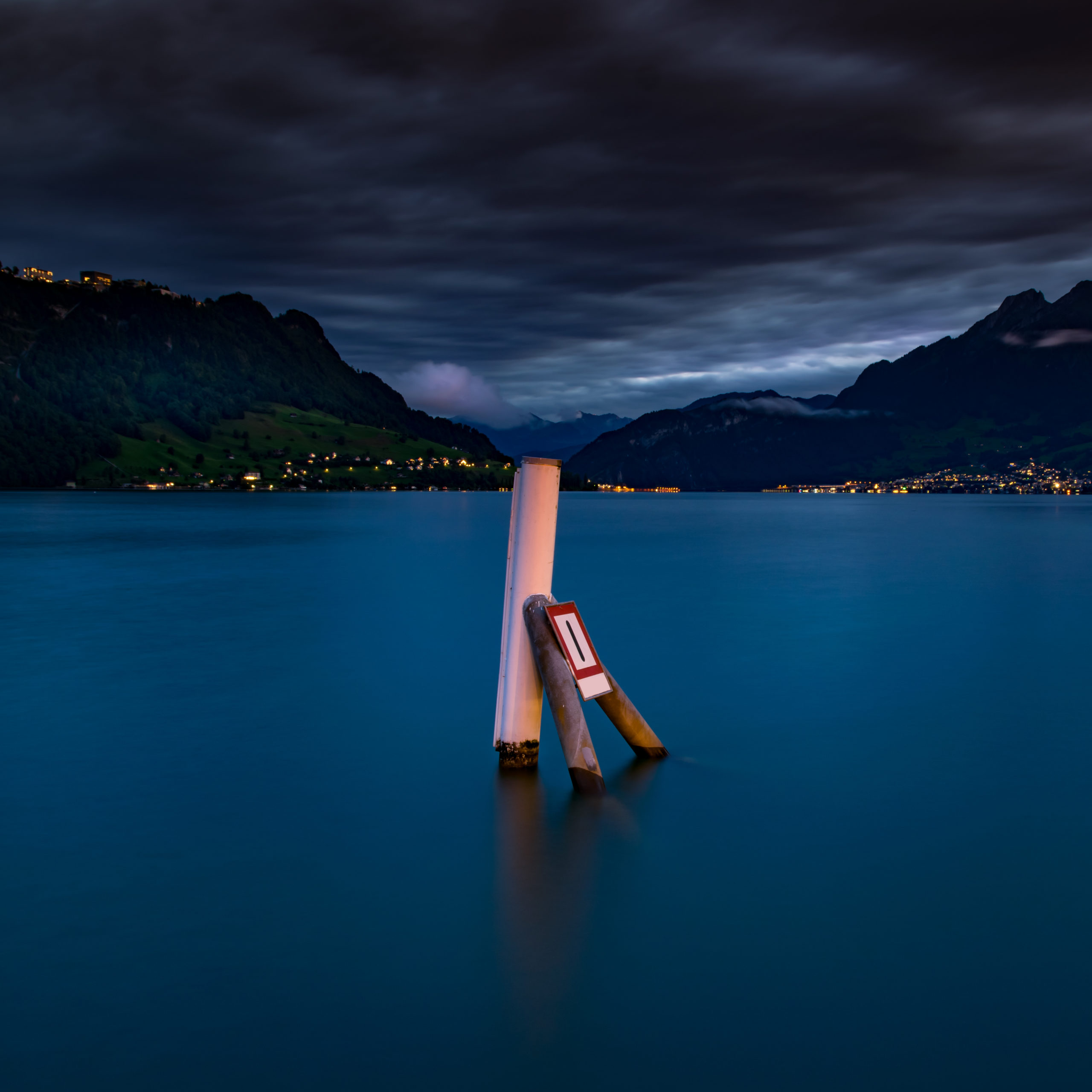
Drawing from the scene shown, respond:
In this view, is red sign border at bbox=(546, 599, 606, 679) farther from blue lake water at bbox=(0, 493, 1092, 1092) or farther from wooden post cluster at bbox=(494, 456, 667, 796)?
blue lake water at bbox=(0, 493, 1092, 1092)

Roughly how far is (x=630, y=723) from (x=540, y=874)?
13.3ft

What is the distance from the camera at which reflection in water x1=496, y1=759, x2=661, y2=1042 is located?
789cm

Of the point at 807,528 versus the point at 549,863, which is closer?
the point at 549,863

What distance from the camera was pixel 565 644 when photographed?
1203 centimetres

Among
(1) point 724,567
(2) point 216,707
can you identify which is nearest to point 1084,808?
(2) point 216,707

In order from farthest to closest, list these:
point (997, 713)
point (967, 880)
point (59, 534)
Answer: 1. point (59, 534)
2. point (997, 713)
3. point (967, 880)

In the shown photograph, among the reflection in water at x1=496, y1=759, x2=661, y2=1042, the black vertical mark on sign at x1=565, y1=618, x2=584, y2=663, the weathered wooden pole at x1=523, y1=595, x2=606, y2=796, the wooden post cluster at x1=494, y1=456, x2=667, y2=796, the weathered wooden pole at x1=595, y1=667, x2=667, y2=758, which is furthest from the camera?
the weathered wooden pole at x1=595, y1=667, x2=667, y2=758

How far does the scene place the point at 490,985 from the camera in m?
7.79

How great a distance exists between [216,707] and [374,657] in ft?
22.5

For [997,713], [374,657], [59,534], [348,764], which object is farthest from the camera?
[59,534]

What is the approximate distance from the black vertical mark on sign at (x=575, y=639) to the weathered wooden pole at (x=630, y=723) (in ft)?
1.29

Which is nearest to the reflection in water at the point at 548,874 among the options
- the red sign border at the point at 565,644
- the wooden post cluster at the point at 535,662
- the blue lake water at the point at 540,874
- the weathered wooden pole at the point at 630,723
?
the blue lake water at the point at 540,874

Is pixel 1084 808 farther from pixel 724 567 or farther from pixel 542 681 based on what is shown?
pixel 724 567

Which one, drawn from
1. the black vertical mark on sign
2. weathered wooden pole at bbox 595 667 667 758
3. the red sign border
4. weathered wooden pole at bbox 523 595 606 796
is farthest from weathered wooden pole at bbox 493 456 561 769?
weathered wooden pole at bbox 595 667 667 758
